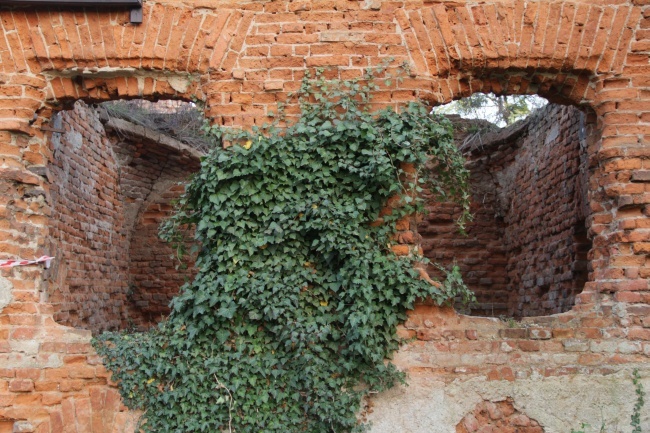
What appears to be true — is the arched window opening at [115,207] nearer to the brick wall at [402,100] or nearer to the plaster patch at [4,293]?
the brick wall at [402,100]

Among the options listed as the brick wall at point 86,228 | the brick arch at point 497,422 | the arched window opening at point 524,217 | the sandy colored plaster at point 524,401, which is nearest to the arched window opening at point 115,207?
the brick wall at point 86,228

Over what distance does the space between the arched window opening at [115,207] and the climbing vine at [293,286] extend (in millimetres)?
1937

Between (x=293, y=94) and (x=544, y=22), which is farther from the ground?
(x=544, y=22)

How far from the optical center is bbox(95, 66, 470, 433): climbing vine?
4070 mm

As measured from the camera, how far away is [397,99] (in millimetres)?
4465

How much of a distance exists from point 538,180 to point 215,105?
4.11 metres

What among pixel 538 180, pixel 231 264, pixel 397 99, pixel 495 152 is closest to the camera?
pixel 231 264

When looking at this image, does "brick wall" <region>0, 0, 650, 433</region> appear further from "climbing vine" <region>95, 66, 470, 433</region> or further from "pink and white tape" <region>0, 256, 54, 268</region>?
"climbing vine" <region>95, 66, 470, 433</region>

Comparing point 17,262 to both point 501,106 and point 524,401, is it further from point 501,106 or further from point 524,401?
point 501,106

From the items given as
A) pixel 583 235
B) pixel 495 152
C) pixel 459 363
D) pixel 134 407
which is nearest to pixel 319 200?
pixel 459 363

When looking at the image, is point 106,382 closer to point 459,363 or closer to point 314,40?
point 459,363

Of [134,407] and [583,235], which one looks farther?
[583,235]

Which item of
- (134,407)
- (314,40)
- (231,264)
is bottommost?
(134,407)

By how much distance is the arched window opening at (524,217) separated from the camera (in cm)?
582
